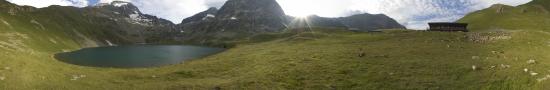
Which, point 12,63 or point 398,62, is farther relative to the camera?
point 398,62

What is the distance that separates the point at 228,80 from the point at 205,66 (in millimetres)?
Result: 16512

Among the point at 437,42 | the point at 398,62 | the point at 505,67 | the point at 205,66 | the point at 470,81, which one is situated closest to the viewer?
the point at 470,81

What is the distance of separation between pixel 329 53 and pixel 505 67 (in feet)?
95.2

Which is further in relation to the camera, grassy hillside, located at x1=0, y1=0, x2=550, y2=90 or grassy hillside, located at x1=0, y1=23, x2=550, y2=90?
grassy hillside, located at x1=0, y1=23, x2=550, y2=90

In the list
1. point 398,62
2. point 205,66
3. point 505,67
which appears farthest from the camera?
point 205,66

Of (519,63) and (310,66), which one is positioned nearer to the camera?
(519,63)

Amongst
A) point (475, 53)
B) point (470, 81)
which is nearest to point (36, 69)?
point (470, 81)

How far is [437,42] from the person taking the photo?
85938 mm

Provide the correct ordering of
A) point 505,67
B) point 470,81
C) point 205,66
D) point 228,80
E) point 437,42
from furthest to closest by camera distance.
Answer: point 437,42 → point 205,66 → point 228,80 → point 505,67 → point 470,81

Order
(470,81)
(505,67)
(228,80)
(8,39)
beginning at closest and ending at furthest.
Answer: (470,81) → (505,67) → (228,80) → (8,39)

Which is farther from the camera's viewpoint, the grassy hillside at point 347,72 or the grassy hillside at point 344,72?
the grassy hillside at point 344,72

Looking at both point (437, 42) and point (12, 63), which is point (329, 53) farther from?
point (12, 63)

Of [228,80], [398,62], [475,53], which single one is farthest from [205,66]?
[475,53]

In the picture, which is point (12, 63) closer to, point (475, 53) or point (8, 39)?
point (475, 53)
